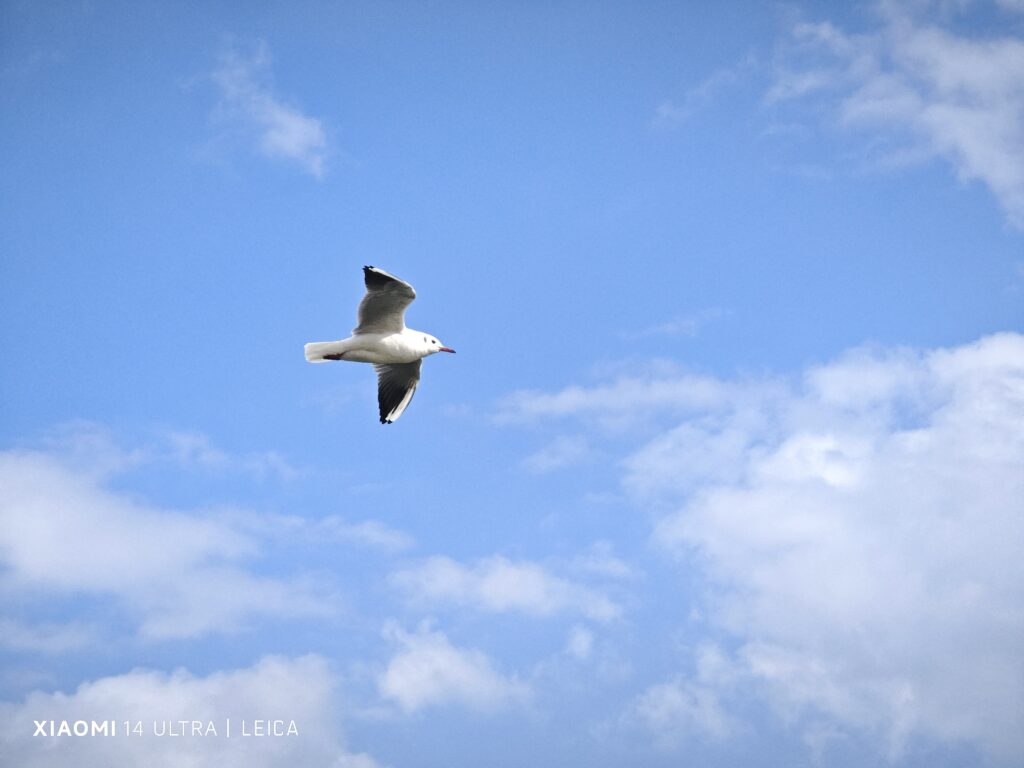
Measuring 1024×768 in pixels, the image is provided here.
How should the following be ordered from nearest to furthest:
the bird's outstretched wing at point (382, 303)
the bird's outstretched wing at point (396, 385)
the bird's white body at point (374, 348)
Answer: the bird's outstretched wing at point (382, 303) < the bird's white body at point (374, 348) < the bird's outstretched wing at point (396, 385)

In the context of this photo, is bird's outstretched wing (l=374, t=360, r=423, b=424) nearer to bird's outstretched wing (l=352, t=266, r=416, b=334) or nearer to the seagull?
the seagull

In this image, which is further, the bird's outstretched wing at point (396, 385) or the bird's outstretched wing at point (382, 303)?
the bird's outstretched wing at point (396, 385)

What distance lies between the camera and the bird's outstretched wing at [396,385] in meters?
23.1

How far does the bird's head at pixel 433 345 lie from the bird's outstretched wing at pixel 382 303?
92 centimetres

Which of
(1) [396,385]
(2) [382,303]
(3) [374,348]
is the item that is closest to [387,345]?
(3) [374,348]

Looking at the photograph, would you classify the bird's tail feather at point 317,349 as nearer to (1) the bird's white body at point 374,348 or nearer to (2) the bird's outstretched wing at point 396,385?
(1) the bird's white body at point 374,348

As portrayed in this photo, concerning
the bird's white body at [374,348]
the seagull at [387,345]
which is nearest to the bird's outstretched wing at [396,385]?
the seagull at [387,345]

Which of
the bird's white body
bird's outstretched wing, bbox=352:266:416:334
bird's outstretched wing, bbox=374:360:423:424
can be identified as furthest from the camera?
bird's outstretched wing, bbox=374:360:423:424

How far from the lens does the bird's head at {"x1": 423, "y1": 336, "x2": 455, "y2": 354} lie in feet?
73.7

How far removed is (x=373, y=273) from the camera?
2017cm

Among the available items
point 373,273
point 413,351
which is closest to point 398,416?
point 413,351

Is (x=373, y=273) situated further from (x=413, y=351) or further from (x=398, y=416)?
(x=398, y=416)

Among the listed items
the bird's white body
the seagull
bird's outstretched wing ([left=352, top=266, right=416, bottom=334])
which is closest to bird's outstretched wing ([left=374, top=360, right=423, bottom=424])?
the seagull

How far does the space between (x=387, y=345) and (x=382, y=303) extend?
1.03m
